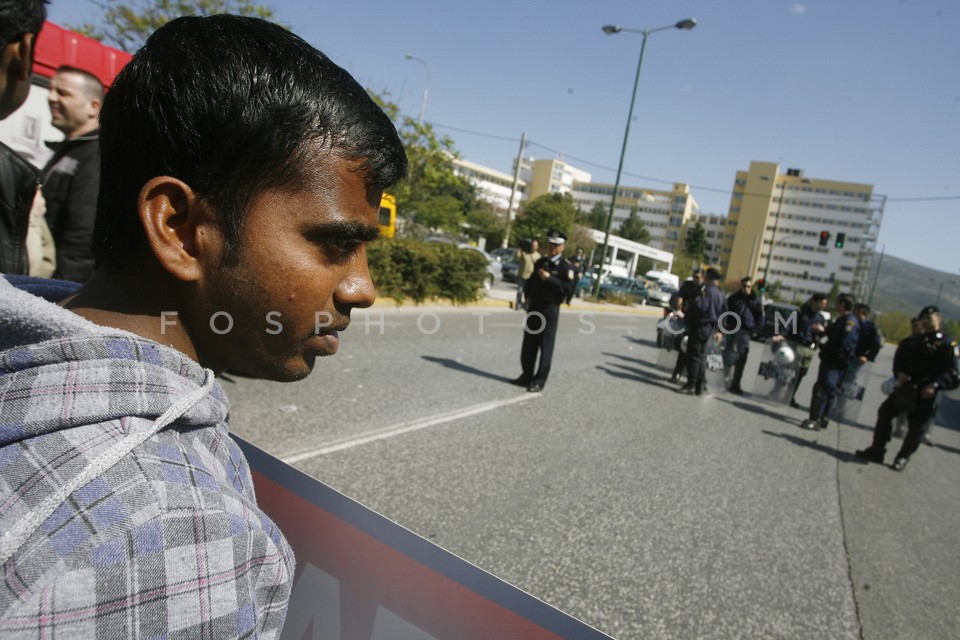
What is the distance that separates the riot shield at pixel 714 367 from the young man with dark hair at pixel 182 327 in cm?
892

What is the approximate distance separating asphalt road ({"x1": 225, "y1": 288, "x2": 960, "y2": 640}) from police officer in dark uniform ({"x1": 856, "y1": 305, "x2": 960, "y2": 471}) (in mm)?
321

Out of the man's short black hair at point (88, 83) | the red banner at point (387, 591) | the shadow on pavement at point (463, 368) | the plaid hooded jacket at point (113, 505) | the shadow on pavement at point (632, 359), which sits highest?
the man's short black hair at point (88, 83)

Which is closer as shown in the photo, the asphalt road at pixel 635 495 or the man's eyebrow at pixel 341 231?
the man's eyebrow at pixel 341 231

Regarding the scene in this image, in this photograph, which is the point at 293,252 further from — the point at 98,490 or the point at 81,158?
the point at 81,158

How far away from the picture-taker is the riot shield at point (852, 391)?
836cm

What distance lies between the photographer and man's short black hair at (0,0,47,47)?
1.35 metres

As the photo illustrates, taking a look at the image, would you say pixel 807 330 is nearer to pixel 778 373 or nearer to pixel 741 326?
pixel 778 373

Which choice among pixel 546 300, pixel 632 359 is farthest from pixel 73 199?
pixel 632 359

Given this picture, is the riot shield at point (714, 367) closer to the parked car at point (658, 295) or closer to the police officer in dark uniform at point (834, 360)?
the police officer in dark uniform at point (834, 360)

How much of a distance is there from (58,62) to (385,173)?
8182 mm

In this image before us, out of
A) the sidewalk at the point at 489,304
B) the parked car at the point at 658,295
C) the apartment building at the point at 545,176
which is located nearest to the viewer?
the sidewalk at the point at 489,304

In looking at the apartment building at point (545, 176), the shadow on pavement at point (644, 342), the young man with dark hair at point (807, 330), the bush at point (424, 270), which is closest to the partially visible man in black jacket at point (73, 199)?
the bush at point (424, 270)

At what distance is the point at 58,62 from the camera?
6996mm

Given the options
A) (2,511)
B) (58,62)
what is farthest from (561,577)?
(58,62)
